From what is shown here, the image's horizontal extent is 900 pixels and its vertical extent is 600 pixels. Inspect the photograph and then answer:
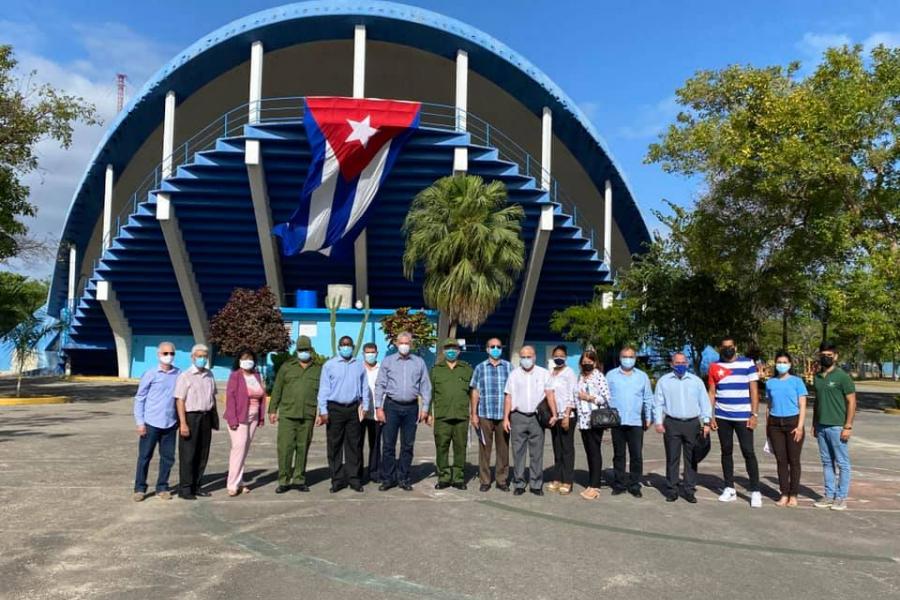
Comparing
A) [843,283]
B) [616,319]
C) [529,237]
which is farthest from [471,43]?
[843,283]

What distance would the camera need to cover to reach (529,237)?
28875mm

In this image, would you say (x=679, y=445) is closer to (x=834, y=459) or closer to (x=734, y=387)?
(x=734, y=387)

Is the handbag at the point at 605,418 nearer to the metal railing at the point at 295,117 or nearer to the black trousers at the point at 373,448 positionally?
the black trousers at the point at 373,448

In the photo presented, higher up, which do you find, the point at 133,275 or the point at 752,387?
the point at 133,275

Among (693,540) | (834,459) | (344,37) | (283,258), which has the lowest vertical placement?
(693,540)

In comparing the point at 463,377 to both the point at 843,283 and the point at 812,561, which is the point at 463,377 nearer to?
the point at 812,561

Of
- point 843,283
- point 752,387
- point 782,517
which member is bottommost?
point 782,517

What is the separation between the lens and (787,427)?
815 cm

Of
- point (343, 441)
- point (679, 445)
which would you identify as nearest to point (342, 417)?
point (343, 441)

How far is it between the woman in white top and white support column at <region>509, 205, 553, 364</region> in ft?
62.6

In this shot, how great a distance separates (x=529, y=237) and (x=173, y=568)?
24558 mm

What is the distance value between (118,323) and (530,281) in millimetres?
19751

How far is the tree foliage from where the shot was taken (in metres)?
26.6

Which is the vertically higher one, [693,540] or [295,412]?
[295,412]
